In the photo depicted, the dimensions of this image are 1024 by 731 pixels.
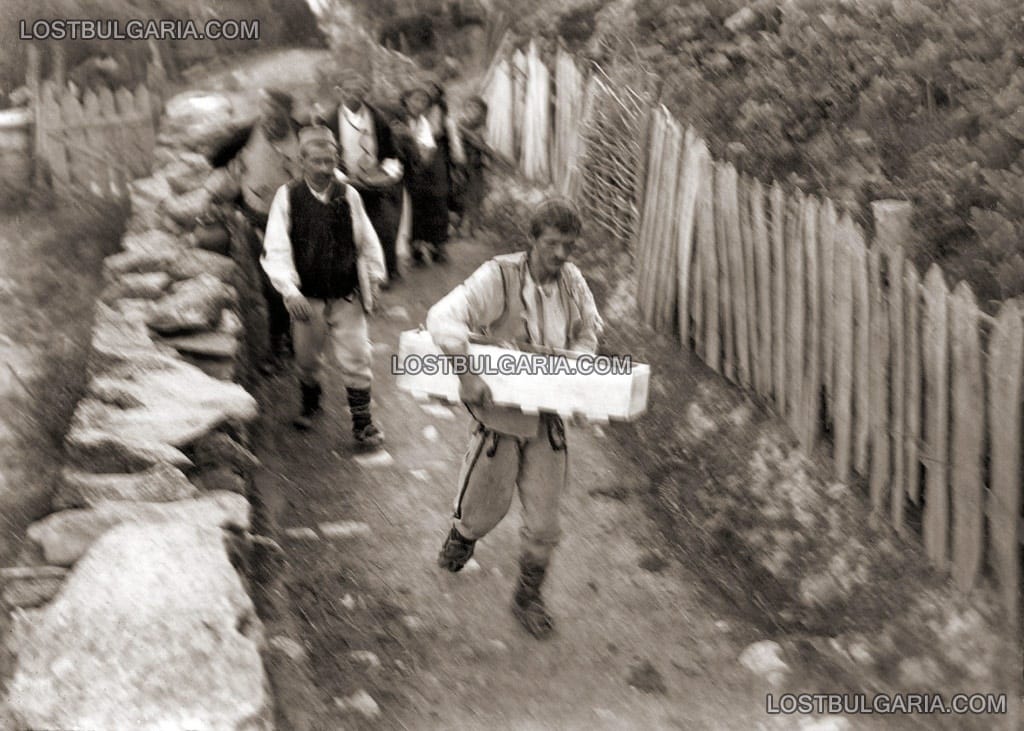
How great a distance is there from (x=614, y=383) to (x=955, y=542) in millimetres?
1467

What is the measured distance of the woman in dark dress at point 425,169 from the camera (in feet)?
24.9

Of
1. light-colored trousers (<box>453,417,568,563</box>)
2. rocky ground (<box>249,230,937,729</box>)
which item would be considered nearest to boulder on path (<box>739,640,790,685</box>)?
rocky ground (<box>249,230,937,729</box>)

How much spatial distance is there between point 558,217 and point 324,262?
195 centimetres

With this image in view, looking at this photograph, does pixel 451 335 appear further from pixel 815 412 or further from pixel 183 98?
pixel 183 98

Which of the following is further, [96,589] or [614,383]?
[614,383]

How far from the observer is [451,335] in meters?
3.67

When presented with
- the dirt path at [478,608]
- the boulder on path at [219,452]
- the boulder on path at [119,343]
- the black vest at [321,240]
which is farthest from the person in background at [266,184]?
the boulder on path at [219,452]

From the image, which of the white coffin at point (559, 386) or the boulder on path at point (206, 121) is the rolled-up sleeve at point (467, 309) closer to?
the white coffin at point (559, 386)

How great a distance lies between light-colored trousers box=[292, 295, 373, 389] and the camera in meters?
5.44

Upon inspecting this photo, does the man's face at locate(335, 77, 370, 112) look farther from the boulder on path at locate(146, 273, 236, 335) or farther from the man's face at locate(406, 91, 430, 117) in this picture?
the boulder on path at locate(146, 273, 236, 335)

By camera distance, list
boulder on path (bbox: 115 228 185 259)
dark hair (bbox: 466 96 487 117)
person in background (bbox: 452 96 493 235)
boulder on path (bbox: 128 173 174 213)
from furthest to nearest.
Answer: dark hair (bbox: 466 96 487 117) < person in background (bbox: 452 96 493 235) < boulder on path (bbox: 128 173 174 213) < boulder on path (bbox: 115 228 185 259)

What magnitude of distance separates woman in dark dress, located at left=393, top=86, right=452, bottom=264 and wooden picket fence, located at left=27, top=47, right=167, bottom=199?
193cm

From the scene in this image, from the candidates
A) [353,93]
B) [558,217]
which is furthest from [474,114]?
[558,217]

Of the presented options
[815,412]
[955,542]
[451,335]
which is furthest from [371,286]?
[955,542]
